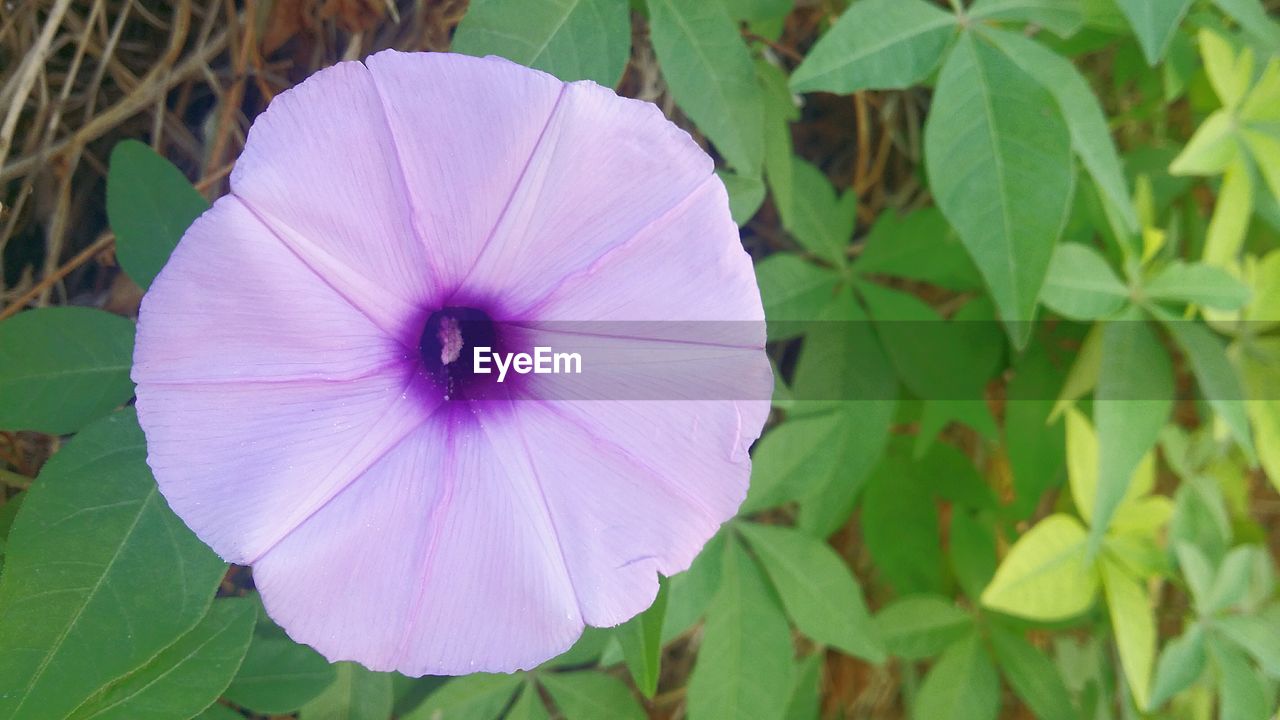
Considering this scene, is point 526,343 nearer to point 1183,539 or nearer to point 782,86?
point 782,86

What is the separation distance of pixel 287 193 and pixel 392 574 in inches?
11.6

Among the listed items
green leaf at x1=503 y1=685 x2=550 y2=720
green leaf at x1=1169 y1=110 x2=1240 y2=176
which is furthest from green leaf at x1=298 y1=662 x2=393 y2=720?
green leaf at x1=1169 y1=110 x2=1240 y2=176

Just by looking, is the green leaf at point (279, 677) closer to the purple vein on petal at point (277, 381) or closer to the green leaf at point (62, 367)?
the green leaf at point (62, 367)

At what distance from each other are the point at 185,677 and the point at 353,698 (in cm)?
25

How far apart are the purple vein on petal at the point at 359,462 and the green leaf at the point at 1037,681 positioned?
1225 mm

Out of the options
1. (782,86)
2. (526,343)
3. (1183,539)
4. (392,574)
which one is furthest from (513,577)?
(1183,539)

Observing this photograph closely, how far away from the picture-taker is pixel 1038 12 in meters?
1.10

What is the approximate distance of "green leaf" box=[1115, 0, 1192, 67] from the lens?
957mm

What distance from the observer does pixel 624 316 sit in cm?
72

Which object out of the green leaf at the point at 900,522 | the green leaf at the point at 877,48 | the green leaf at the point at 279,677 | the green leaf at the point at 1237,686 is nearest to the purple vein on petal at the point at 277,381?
the green leaf at the point at 279,677

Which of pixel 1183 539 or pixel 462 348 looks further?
pixel 1183 539

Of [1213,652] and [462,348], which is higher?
[462,348]

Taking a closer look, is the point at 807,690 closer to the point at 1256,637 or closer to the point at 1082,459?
the point at 1082,459

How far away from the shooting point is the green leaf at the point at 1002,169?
0.97m
